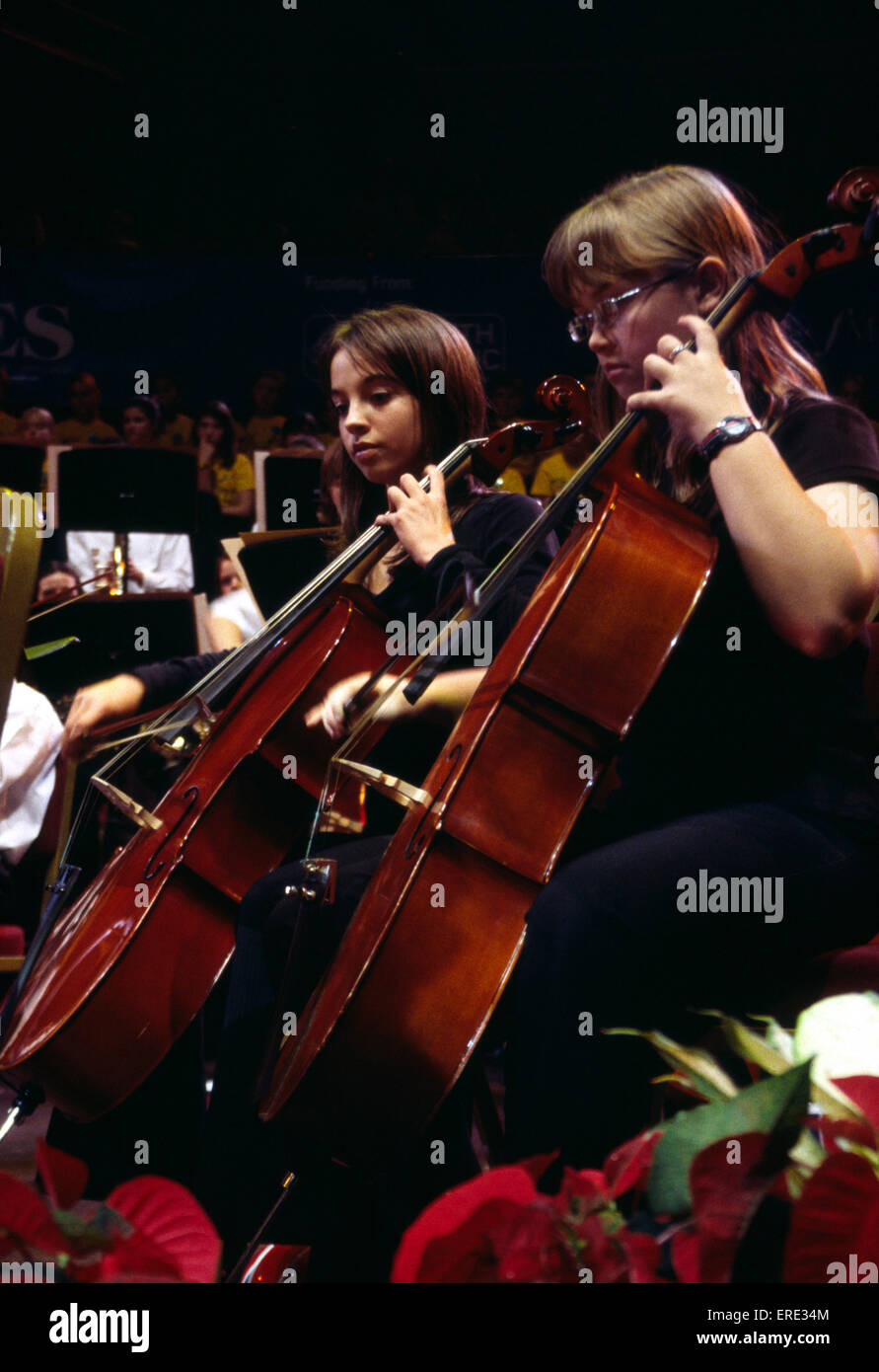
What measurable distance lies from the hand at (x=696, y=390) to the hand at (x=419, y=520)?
0.36m

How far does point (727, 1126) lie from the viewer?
490mm

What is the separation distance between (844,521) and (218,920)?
2.60 feet

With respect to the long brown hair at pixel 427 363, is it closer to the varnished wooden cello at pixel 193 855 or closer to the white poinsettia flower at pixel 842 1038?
the varnished wooden cello at pixel 193 855

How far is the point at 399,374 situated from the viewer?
1.72 meters

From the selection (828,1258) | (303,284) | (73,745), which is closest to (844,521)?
(828,1258)

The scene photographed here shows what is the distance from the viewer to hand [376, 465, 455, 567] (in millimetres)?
1420

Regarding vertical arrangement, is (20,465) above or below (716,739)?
above

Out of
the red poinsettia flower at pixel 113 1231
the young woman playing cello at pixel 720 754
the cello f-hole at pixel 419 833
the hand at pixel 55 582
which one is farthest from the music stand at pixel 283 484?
the red poinsettia flower at pixel 113 1231

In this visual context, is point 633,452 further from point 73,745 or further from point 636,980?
point 73,745

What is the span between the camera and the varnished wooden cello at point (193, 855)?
1235 millimetres

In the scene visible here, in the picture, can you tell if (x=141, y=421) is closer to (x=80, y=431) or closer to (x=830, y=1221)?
(x=80, y=431)

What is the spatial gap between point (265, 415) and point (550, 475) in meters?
1.76

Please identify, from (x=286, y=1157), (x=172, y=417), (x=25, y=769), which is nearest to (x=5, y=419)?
(x=172, y=417)
